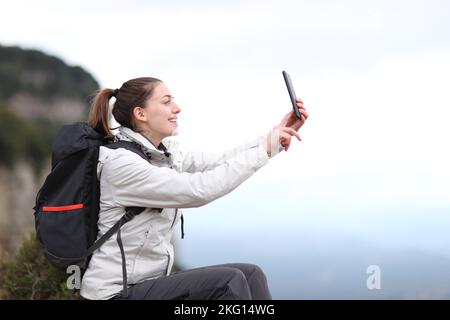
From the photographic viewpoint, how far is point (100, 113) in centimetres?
349

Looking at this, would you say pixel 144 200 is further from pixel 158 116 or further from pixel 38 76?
pixel 38 76

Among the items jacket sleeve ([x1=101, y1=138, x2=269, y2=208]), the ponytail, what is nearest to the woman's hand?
jacket sleeve ([x1=101, y1=138, x2=269, y2=208])

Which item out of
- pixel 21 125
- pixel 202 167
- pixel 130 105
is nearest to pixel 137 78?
pixel 130 105

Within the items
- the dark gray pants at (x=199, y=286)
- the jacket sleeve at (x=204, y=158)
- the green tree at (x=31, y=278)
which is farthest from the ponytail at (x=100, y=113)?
the green tree at (x=31, y=278)

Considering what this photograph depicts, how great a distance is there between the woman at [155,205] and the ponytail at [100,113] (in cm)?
1

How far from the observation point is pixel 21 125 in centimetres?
2603

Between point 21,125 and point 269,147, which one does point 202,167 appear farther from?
point 21,125

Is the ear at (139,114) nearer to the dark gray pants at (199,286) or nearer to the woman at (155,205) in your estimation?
the woman at (155,205)

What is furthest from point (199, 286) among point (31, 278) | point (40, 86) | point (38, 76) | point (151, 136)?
point (38, 76)

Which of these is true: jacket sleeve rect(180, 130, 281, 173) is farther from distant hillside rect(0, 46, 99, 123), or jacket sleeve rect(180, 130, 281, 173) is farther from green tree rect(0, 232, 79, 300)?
distant hillside rect(0, 46, 99, 123)

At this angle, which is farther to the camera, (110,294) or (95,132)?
(95,132)

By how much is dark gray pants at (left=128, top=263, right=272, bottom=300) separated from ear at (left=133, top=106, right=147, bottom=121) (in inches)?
32.7

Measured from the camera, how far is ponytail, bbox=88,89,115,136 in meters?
3.47
